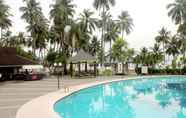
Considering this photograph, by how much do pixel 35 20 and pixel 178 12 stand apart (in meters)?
22.9

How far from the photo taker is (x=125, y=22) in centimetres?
6962

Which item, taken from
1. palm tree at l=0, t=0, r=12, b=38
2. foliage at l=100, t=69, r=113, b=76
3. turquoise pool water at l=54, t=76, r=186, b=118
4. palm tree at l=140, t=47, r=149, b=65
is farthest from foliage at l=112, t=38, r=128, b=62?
turquoise pool water at l=54, t=76, r=186, b=118

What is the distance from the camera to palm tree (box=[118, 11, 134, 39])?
69.3 m

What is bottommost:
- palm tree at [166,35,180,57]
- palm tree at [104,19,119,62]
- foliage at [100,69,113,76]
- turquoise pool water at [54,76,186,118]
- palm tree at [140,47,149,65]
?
turquoise pool water at [54,76,186,118]

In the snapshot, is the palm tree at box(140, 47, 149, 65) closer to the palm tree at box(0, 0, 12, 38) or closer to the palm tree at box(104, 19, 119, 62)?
the palm tree at box(104, 19, 119, 62)

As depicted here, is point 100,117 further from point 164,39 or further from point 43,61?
point 164,39

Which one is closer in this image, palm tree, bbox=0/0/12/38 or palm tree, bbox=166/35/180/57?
palm tree, bbox=0/0/12/38

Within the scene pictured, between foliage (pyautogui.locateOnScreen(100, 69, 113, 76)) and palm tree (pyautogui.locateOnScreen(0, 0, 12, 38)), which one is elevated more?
palm tree (pyautogui.locateOnScreen(0, 0, 12, 38))

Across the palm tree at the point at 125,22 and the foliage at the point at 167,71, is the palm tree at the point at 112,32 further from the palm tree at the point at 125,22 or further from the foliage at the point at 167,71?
the foliage at the point at 167,71

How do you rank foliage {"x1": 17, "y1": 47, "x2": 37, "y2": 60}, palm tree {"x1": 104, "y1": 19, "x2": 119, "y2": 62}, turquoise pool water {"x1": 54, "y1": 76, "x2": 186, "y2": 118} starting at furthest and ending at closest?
1. palm tree {"x1": 104, "y1": 19, "x2": 119, "y2": 62}
2. foliage {"x1": 17, "y1": 47, "x2": 37, "y2": 60}
3. turquoise pool water {"x1": 54, "y1": 76, "x2": 186, "y2": 118}

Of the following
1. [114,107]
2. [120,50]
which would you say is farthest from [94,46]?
[114,107]

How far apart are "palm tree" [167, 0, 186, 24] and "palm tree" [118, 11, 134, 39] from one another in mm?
11180

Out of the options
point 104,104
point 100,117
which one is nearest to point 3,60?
point 104,104

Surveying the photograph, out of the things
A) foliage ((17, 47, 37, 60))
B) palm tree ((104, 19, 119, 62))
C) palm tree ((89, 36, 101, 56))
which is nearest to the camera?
foliage ((17, 47, 37, 60))
